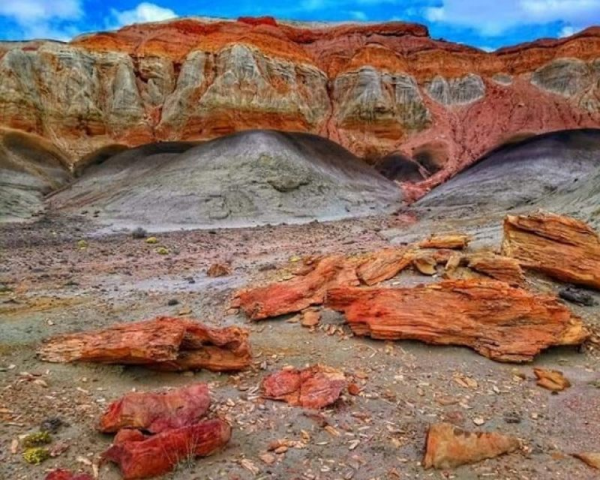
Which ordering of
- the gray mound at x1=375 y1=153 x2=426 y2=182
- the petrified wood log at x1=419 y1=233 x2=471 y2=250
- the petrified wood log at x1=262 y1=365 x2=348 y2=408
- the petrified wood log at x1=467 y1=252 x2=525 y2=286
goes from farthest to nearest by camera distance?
the gray mound at x1=375 y1=153 x2=426 y2=182
the petrified wood log at x1=419 y1=233 x2=471 y2=250
the petrified wood log at x1=467 y1=252 x2=525 y2=286
the petrified wood log at x1=262 y1=365 x2=348 y2=408

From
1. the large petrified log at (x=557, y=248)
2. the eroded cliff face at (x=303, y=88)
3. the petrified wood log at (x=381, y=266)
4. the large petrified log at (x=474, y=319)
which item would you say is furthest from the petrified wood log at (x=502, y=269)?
the eroded cliff face at (x=303, y=88)

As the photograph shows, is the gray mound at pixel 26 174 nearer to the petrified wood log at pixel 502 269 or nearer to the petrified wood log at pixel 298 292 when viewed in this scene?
the petrified wood log at pixel 298 292

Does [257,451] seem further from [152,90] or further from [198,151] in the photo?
[152,90]

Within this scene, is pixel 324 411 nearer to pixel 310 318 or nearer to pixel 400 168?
pixel 310 318

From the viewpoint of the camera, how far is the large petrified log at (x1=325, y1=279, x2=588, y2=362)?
22.5ft

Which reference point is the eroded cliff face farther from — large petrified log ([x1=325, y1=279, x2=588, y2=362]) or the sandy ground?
large petrified log ([x1=325, y1=279, x2=588, y2=362])

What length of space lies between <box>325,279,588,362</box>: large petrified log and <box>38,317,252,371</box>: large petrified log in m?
1.89

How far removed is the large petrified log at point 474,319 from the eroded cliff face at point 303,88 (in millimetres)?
33711

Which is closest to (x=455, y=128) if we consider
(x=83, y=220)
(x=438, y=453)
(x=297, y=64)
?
(x=297, y=64)

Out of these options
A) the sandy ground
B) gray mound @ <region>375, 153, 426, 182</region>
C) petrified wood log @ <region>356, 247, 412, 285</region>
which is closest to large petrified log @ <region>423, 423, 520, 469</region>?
the sandy ground

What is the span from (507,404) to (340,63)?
157 ft

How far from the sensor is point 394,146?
154ft

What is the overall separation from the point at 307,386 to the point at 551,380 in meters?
2.96

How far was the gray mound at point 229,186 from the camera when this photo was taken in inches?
1053
